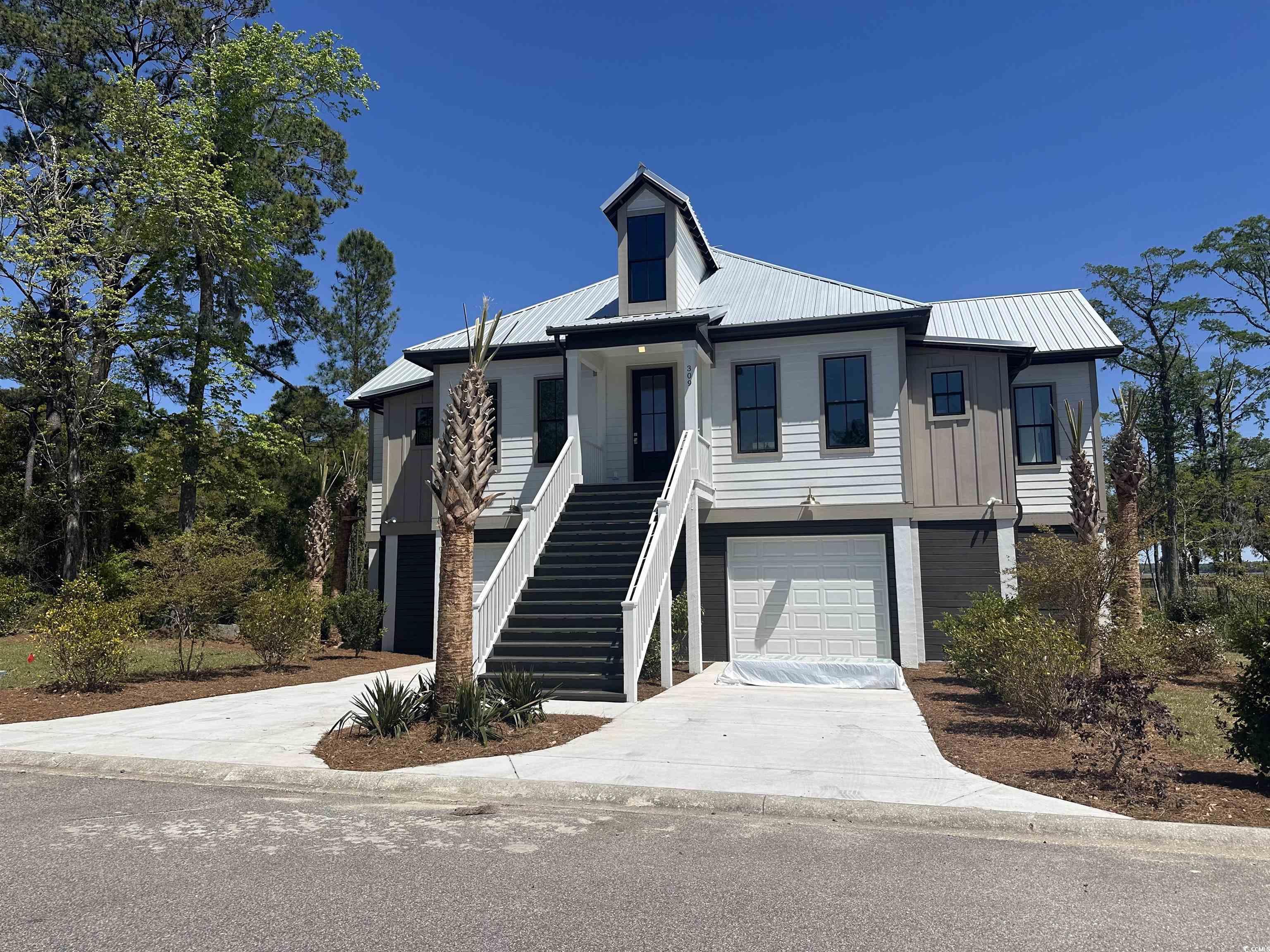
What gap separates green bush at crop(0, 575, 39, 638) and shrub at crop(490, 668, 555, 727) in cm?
1724

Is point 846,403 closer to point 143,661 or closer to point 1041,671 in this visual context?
point 1041,671

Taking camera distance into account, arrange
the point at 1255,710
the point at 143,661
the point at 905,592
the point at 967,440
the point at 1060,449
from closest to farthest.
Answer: the point at 1255,710
the point at 905,592
the point at 967,440
the point at 143,661
the point at 1060,449

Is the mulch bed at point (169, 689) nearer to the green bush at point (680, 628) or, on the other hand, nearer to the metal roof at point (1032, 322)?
the green bush at point (680, 628)

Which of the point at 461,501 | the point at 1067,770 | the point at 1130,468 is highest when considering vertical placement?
the point at 1130,468

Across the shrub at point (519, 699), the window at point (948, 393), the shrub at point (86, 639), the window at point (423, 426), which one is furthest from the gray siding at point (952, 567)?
the shrub at point (86, 639)

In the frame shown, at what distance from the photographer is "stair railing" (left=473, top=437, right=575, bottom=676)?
35.3 feet

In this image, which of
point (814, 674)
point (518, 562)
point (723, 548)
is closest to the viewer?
point (518, 562)

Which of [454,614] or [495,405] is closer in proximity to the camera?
[454,614]

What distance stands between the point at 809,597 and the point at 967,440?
412 cm

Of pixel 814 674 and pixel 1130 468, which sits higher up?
pixel 1130 468

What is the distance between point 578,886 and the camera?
4.36m

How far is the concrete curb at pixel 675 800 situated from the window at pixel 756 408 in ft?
32.0

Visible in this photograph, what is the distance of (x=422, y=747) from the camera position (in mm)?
7570

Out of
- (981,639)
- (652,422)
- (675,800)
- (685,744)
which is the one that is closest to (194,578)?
(685,744)
